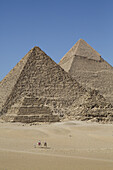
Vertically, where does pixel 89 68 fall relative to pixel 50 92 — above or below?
above

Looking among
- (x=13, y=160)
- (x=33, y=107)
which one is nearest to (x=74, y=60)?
(x=33, y=107)

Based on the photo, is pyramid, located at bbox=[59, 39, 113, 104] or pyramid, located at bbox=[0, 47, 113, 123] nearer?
pyramid, located at bbox=[0, 47, 113, 123]

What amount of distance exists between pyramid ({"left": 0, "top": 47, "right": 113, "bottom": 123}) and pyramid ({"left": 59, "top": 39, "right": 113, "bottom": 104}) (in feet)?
37.3

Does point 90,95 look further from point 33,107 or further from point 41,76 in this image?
point 41,76

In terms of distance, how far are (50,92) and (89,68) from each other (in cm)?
2312

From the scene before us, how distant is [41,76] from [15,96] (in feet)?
27.9

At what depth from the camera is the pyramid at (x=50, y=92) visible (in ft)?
116

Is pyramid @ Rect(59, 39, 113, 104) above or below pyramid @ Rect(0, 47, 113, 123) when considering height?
above

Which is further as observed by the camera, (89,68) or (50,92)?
(89,68)

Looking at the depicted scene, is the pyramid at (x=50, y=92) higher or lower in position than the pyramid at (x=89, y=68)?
lower

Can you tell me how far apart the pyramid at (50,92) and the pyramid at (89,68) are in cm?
1137

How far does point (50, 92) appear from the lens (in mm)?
52531

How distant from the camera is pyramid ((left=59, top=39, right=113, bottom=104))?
68.6 meters

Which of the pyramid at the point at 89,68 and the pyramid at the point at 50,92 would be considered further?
the pyramid at the point at 89,68
